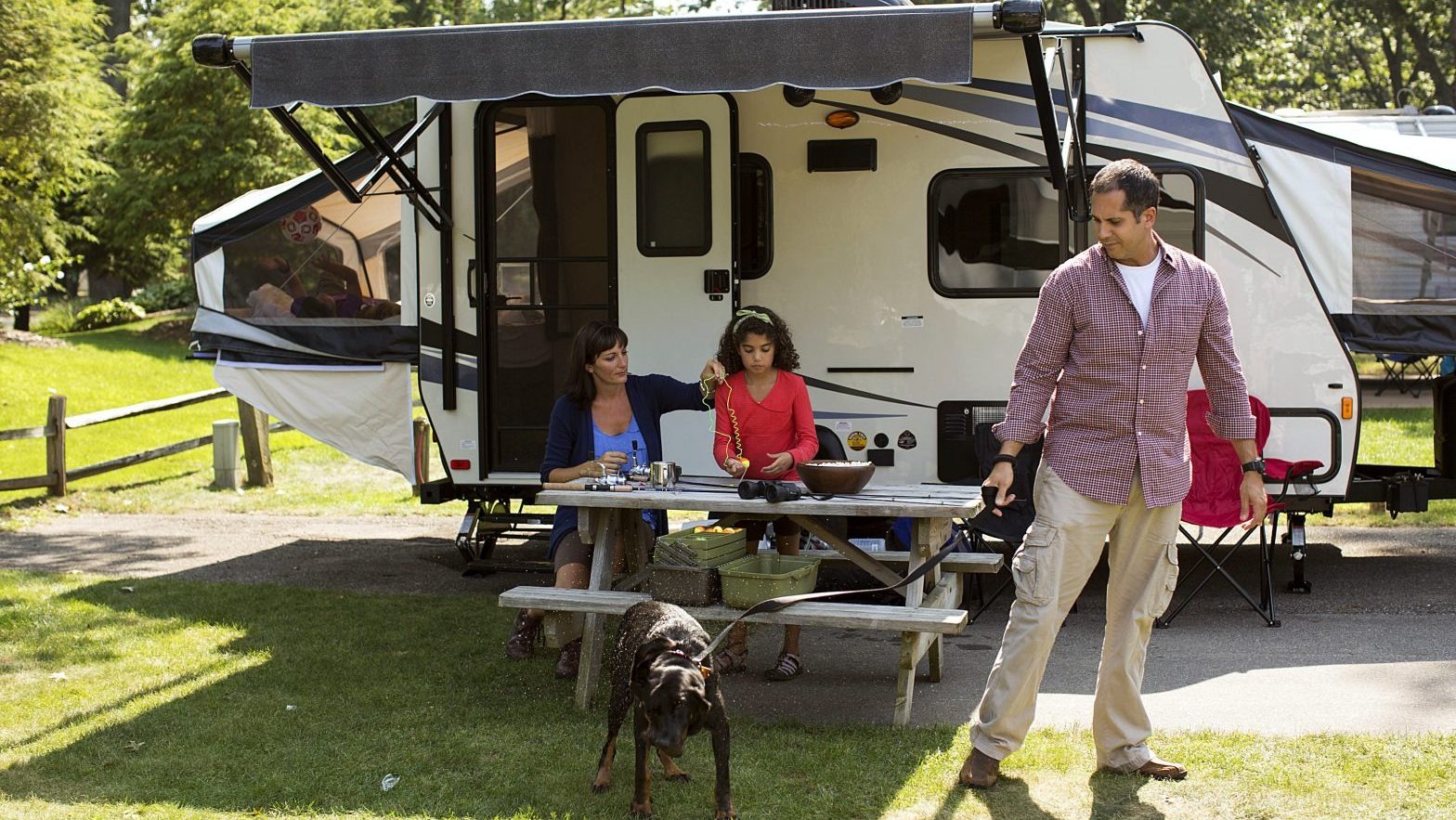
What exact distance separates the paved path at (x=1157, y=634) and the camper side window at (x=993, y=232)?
1.69 meters

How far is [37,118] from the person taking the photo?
1714 centimetres

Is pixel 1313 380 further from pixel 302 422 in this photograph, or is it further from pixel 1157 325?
pixel 302 422

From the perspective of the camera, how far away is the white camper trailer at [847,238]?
23.1 feet

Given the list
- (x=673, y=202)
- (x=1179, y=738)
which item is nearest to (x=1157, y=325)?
(x=1179, y=738)

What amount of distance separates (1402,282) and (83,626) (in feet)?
21.9

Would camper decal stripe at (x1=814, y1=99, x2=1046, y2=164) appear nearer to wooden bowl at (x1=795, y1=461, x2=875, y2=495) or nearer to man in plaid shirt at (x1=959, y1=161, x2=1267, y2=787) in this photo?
wooden bowl at (x1=795, y1=461, x2=875, y2=495)

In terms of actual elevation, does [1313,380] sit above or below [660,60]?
below

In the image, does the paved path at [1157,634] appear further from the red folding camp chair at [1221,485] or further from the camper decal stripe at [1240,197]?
the camper decal stripe at [1240,197]

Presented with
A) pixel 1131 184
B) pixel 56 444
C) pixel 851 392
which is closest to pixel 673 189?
pixel 851 392

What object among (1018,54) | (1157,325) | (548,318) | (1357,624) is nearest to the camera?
(1157,325)

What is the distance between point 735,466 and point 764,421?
0.32 m

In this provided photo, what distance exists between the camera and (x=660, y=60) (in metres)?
5.69

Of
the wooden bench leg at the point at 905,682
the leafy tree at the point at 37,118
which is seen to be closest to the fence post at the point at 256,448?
the leafy tree at the point at 37,118

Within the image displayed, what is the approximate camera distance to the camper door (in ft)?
24.1
